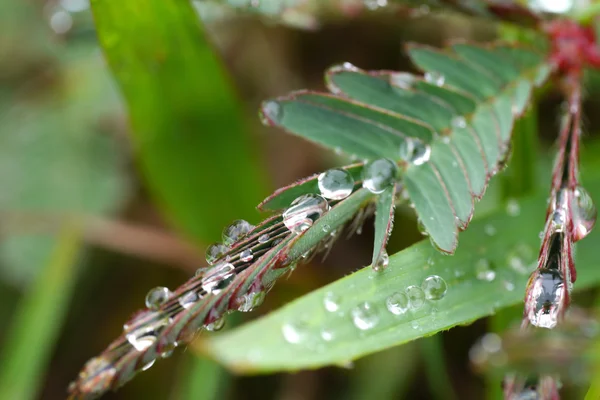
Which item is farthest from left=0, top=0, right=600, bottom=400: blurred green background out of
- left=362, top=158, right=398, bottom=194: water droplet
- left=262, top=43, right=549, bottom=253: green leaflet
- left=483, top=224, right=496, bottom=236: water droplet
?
left=362, top=158, right=398, bottom=194: water droplet

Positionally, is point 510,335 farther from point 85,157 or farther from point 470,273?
point 85,157

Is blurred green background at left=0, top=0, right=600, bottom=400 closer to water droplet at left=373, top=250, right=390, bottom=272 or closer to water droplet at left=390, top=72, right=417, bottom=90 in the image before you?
water droplet at left=390, top=72, right=417, bottom=90

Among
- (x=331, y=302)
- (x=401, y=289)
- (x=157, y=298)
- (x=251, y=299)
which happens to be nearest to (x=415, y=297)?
(x=401, y=289)

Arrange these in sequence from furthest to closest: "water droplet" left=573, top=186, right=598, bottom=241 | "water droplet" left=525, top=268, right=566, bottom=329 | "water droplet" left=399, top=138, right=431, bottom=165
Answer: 1. "water droplet" left=399, top=138, right=431, bottom=165
2. "water droplet" left=573, top=186, right=598, bottom=241
3. "water droplet" left=525, top=268, right=566, bottom=329

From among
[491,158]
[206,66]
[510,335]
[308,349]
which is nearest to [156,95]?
[206,66]

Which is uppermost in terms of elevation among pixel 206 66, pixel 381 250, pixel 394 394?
pixel 206 66

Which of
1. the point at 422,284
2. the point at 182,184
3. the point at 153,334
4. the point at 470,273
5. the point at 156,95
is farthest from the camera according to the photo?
the point at 182,184

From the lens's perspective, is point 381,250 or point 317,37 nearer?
point 381,250

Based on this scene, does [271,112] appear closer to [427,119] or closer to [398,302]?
[427,119]
